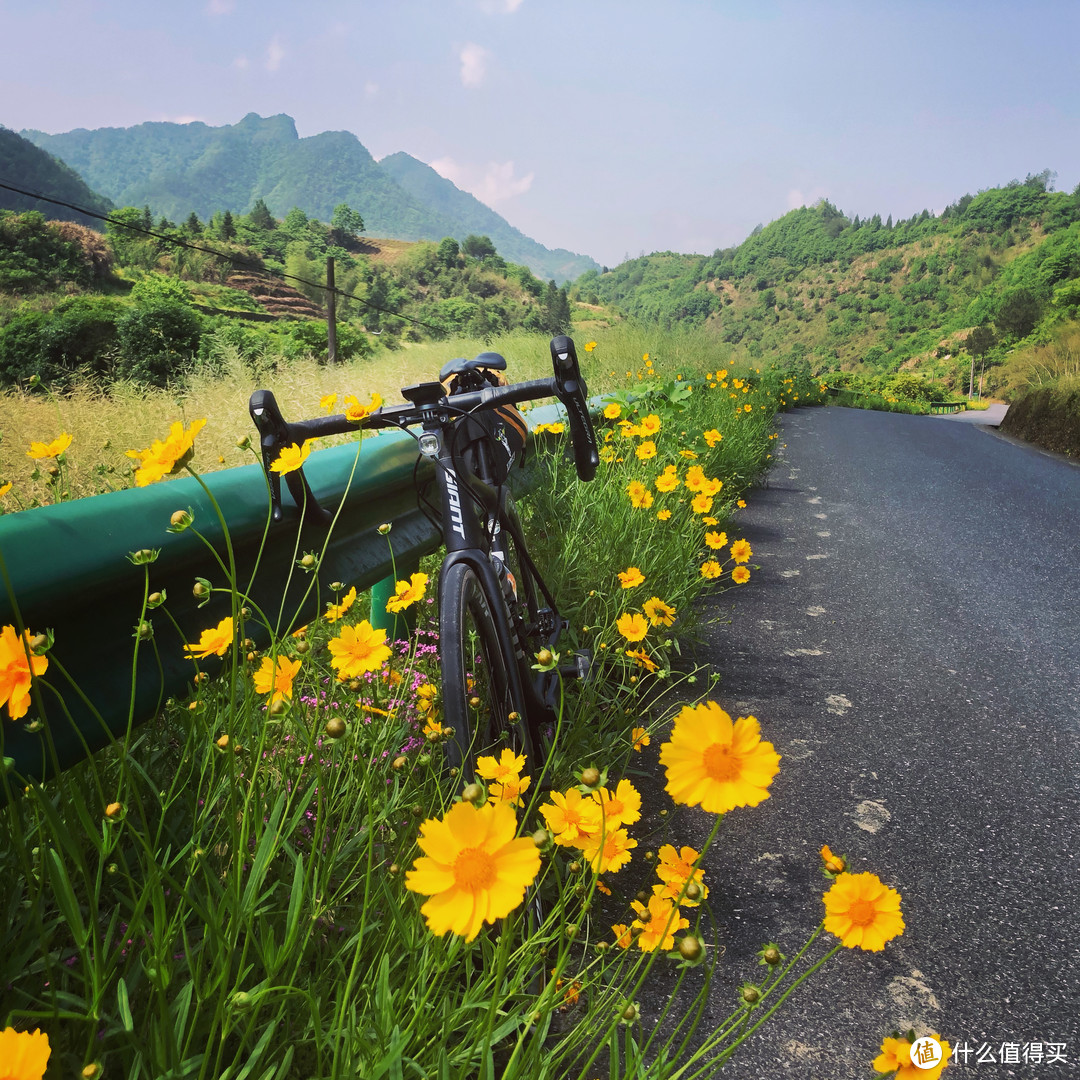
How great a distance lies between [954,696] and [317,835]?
241 cm

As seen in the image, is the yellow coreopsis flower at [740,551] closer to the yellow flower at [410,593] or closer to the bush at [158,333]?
the yellow flower at [410,593]

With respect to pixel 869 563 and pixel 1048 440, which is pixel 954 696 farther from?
pixel 1048 440

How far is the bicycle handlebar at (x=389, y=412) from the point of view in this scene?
139cm

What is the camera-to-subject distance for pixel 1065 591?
3.59 metres

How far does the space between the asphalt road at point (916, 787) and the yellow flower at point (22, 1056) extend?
107 cm

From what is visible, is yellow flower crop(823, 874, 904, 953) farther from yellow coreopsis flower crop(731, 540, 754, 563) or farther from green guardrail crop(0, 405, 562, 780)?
yellow coreopsis flower crop(731, 540, 754, 563)

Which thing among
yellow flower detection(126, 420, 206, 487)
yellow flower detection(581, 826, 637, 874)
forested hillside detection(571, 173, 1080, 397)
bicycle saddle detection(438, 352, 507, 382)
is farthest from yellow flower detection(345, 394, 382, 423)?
forested hillside detection(571, 173, 1080, 397)

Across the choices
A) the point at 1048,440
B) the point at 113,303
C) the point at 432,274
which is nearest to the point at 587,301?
the point at 432,274

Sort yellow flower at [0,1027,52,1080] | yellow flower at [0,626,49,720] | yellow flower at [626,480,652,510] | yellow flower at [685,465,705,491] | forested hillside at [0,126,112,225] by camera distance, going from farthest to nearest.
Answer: forested hillside at [0,126,112,225], yellow flower at [685,465,705,491], yellow flower at [626,480,652,510], yellow flower at [0,626,49,720], yellow flower at [0,1027,52,1080]

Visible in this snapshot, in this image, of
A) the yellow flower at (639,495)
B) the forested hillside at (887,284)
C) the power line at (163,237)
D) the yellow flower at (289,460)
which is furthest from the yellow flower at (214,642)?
the forested hillside at (887,284)

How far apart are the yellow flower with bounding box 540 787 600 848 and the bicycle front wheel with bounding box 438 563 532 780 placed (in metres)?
0.23

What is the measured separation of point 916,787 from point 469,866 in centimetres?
178

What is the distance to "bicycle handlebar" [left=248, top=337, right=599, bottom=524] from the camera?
139cm

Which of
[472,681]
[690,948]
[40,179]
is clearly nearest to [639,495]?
[472,681]
